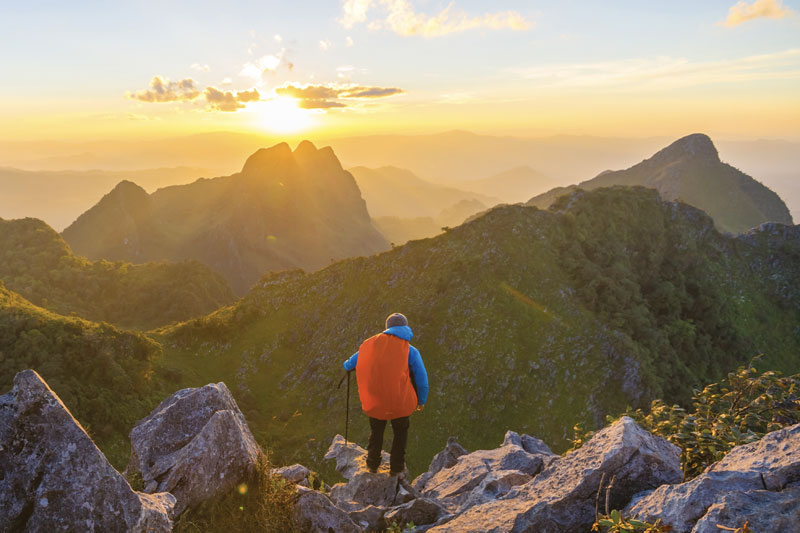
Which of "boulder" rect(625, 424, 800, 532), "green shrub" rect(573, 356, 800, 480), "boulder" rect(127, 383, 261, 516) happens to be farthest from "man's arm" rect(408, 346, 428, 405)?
"green shrub" rect(573, 356, 800, 480)

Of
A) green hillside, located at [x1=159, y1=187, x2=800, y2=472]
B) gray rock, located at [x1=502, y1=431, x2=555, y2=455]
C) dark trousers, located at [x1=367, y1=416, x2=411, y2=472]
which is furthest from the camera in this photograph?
green hillside, located at [x1=159, y1=187, x2=800, y2=472]

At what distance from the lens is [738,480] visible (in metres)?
5.96

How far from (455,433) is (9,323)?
114 feet

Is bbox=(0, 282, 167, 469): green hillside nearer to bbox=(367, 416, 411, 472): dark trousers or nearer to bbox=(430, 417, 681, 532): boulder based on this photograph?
bbox=(367, 416, 411, 472): dark trousers

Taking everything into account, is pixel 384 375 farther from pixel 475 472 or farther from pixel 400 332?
pixel 475 472

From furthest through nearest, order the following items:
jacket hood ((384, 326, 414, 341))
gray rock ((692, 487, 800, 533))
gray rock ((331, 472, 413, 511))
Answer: gray rock ((331, 472, 413, 511))
jacket hood ((384, 326, 414, 341))
gray rock ((692, 487, 800, 533))

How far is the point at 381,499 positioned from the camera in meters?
12.4

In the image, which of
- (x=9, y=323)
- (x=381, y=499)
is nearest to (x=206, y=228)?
(x=9, y=323)

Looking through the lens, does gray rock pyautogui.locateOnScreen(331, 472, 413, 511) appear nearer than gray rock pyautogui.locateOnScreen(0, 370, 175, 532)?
No

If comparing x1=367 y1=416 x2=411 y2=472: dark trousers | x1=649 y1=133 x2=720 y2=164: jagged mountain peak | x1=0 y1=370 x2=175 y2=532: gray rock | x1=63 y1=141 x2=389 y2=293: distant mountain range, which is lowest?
x1=63 y1=141 x2=389 y2=293: distant mountain range

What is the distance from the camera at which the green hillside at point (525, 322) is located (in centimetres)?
3269

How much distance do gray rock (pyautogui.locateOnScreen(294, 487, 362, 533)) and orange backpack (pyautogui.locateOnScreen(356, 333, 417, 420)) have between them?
2315mm

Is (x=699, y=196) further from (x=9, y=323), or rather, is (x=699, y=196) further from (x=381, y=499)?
(x=9, y=323)

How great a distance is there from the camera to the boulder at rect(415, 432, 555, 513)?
12.9 m
